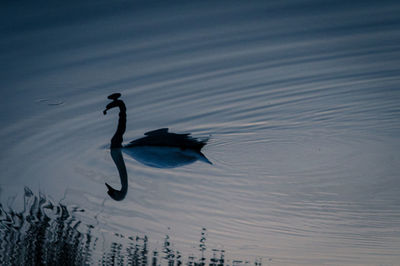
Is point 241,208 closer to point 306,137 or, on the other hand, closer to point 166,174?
point 166,174

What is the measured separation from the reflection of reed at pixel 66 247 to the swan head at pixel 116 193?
0.31 meters

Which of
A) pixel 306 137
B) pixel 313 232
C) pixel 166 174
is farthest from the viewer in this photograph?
pixel 306 137

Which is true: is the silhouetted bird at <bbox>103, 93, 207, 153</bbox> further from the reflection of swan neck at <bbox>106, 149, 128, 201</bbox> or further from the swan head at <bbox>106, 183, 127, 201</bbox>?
the swan head at <bbox>106, 183, 127, 201</bbox>

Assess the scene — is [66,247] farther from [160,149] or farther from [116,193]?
[160,149]

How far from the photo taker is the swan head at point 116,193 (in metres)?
2.48

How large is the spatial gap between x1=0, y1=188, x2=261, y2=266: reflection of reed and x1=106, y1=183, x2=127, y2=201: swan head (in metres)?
0.31

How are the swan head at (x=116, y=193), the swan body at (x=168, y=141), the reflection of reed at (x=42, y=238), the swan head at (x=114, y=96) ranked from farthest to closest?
the swan head at (x=114, y=96)
the swan body at (x=168, y=141)
the swan head at (x=116, y=193)
the reflection of reed at (x=42, y=238)

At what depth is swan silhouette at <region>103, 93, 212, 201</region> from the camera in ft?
9.80

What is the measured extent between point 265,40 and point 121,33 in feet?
3.91

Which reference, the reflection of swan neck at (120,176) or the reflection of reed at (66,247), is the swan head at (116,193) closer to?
the reflection of swan neck at (120,176)

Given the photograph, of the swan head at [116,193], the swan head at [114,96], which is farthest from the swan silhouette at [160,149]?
the swan head at [116,193]

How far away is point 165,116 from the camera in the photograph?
342 centimetres

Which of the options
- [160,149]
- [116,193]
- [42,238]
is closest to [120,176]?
[116,193]

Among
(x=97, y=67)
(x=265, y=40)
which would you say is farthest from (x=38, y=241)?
(x=265, y=40)
